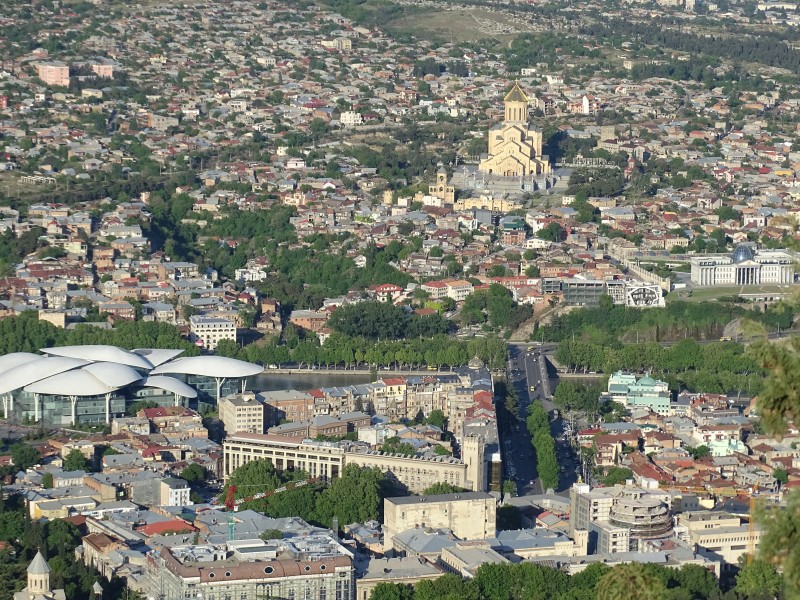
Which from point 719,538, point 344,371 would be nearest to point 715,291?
point 344,371

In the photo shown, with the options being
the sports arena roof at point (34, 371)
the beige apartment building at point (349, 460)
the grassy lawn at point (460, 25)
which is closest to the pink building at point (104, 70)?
the grassy lawn at point (460, 25)

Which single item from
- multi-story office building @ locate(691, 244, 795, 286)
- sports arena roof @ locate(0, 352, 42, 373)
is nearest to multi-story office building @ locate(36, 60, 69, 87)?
multi-story office building @ locate(691, 244, 795, 286)

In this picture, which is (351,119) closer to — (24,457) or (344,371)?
(344,371)

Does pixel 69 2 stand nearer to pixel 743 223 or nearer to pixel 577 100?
pixel 577 100

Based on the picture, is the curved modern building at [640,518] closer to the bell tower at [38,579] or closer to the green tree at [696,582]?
the green tree at [696,582]

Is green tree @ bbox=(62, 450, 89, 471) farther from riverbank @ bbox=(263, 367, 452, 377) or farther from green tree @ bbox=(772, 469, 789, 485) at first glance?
green tree @ bbox=(772, 469, 789, 485)

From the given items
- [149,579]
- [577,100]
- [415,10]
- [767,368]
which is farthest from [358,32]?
[767,368]

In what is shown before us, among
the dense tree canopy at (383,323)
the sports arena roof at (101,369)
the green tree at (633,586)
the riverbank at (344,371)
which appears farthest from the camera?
the dense tree canopy at (383,323)
